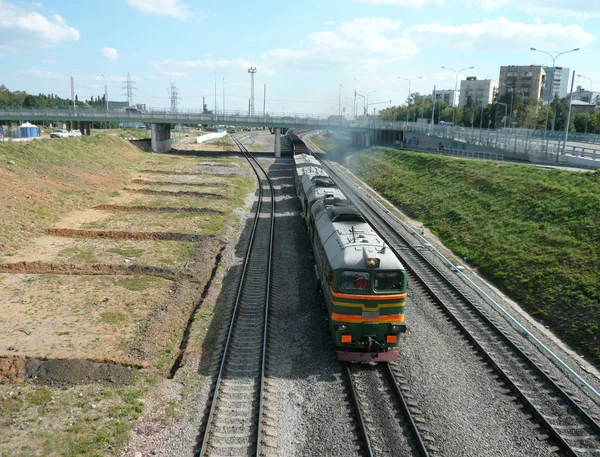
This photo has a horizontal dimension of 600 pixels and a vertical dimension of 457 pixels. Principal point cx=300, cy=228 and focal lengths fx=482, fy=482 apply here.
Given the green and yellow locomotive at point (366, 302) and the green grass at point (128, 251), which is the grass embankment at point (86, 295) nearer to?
the green grass at point (128, 251)

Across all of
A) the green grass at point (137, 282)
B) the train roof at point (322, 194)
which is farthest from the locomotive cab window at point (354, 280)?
the green grass at point (137, 282)

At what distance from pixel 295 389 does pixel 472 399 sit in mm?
4910

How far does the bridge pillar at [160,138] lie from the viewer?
77.0m

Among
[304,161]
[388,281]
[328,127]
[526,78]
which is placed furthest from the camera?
[526,78]

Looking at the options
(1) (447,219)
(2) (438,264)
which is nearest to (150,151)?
(1) (447,219)

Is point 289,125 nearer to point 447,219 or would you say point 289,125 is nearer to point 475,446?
point 447,219

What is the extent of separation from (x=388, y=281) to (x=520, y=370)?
5058mm

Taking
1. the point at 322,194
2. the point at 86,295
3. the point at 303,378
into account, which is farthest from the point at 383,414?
the point at 322,194

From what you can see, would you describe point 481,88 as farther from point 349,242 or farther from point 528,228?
point 349,242

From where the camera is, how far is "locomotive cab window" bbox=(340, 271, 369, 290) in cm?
1435

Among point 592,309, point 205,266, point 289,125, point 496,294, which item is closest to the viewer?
point 592,309

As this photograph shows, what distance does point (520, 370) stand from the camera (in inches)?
587

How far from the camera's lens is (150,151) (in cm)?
7669

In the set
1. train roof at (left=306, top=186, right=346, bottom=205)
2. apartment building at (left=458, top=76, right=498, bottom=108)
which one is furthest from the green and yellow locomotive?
apartment building at (left=458, top=76, right=498, bottom=108)
